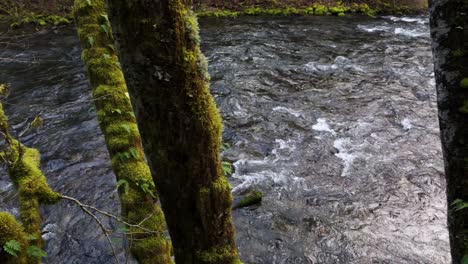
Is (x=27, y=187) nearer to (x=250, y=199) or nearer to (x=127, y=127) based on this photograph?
(x=127, y=127)

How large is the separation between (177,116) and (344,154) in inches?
281

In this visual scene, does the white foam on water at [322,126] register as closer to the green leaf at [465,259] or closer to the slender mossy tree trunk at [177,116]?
the green leaf at [465,259]

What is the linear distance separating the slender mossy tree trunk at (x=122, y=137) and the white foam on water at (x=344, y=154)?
4.87 m

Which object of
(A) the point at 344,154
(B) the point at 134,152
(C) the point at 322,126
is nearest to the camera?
(B) the point at 134,152

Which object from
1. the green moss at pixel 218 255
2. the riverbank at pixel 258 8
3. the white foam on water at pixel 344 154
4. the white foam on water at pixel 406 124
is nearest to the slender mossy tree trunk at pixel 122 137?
the green moss at pixel 218 255

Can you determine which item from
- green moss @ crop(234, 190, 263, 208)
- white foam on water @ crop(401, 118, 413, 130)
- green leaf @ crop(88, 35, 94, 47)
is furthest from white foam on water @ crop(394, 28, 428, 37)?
green leaf @ crop(88, 35, 94, 47)

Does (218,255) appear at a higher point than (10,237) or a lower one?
higher

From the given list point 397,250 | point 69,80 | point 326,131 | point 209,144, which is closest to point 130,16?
point 209,144

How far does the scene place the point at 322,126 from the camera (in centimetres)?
952

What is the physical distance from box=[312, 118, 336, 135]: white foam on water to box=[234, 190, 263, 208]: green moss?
9.94ft

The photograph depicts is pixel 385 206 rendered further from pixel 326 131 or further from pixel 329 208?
pixel 326 131

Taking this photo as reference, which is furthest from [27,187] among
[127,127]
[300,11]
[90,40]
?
[300,11]

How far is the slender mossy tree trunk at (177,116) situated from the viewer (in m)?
1.65

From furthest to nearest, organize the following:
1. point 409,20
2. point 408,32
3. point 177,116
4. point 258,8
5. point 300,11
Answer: point 258,8
point 300,11
point 409,20
point 408,32
point 177,116
